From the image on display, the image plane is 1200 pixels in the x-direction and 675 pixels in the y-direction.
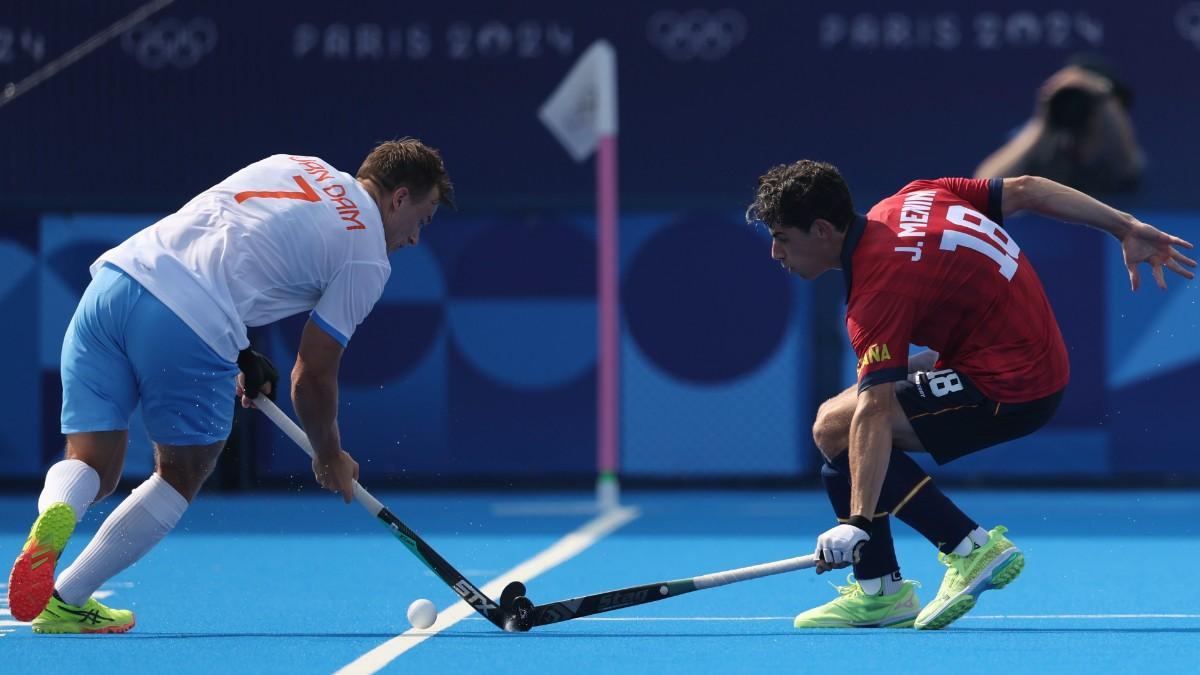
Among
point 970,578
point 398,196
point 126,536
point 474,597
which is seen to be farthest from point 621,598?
point 126,536

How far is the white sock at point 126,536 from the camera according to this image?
19.6ft

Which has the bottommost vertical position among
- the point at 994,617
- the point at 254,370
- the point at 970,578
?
the point at 994,617

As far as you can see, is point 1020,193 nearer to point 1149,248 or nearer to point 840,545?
point 1149,248

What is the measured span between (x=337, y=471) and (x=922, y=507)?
6.10 feet

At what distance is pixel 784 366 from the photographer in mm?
12406

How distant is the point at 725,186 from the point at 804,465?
212 centimetres

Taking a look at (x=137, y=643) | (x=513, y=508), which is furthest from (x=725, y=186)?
(x=137, y=643)

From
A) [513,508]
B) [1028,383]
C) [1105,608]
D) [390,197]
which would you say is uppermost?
[390,197]

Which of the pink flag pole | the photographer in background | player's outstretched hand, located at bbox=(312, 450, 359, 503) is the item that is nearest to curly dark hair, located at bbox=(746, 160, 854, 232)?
player's outstretched hand, located at bbox=(312, 450, 359, 503)

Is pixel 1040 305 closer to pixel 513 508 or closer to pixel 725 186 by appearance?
pixel 513 508

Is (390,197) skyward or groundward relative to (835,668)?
skyward

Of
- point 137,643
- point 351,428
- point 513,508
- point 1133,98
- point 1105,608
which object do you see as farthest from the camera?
point 1133,98

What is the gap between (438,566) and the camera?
20.9 feet

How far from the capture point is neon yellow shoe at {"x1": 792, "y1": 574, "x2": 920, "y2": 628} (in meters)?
6.22
